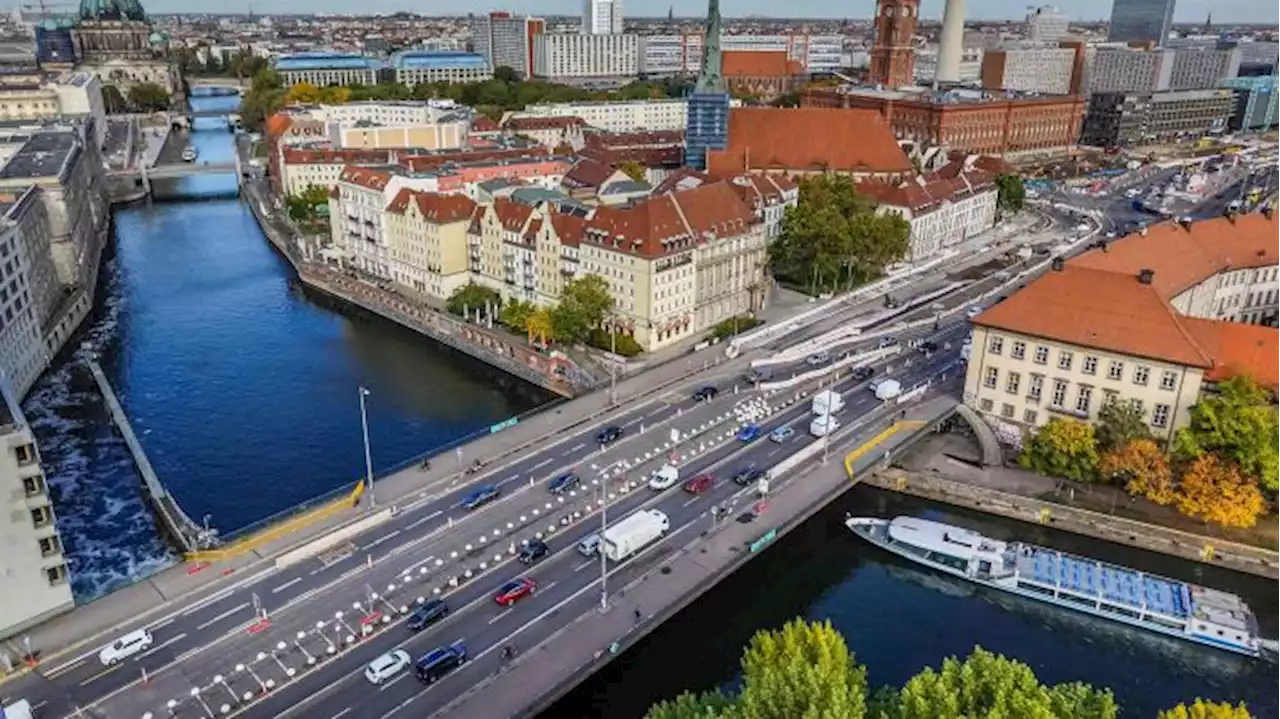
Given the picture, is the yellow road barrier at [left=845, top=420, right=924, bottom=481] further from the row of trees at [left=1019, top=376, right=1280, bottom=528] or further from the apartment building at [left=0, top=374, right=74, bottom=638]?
the apartment building at [left=0, top=374, right=74, bottom=638]

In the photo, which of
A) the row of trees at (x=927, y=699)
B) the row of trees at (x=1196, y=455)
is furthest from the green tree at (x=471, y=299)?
the row of trees at (x=927, y=699)

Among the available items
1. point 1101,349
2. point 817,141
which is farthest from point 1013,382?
point 817,141

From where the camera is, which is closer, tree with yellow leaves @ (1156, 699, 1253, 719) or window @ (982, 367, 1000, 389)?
tree with yellow leaves @ (1156, 699, 1253, 719)

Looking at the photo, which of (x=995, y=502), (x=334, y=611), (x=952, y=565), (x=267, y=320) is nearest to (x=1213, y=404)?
(x=995, y=502)

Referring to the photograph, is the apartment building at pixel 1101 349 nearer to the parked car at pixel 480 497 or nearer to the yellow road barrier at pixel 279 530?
the parked car at pixel 480 497

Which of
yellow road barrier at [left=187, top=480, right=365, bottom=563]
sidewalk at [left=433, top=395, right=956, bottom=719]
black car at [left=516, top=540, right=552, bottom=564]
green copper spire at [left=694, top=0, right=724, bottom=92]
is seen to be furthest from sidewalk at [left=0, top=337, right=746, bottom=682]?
green copper spire at [left=694, top=0, right=724, bottom=92]

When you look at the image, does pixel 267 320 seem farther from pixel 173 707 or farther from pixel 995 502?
pixel 995 502
